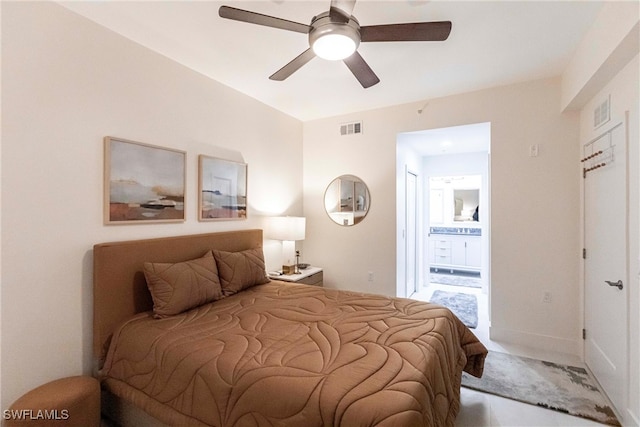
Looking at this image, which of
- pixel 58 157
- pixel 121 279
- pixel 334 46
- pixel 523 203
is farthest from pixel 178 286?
pixel 523 203

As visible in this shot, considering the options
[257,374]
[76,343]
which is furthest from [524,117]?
[76,343]

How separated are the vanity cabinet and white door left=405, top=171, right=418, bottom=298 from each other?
218 cm

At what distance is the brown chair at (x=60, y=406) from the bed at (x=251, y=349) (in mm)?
142

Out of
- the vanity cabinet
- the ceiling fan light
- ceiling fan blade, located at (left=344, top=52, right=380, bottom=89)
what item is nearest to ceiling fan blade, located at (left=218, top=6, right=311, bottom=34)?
the ceiling fan light

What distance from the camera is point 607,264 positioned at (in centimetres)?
220

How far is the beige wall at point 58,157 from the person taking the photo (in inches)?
65.6

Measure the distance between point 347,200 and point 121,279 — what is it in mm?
2785

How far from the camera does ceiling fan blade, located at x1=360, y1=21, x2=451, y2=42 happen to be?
1.61 m

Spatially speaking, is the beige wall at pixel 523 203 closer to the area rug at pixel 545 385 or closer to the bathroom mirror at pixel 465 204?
the area rug at pixel 545 385

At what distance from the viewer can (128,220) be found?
Answer: 2205mm

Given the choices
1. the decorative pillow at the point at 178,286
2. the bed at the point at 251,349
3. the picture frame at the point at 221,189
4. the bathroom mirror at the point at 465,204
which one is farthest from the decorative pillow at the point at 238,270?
the bathroom mirror at the point at 465,204

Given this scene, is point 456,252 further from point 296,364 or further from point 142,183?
point 142,183

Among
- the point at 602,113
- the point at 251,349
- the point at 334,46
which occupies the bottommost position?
the point at 251,349

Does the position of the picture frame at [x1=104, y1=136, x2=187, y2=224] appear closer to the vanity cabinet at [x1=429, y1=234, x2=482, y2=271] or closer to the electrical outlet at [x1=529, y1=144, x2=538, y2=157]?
the electrical outlet at [x1=529, y1=144, x2=538, y2=157]
